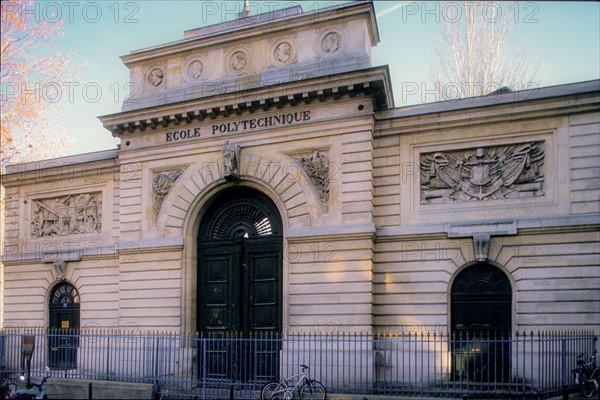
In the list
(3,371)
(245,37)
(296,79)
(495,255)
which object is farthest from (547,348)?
(3,371)

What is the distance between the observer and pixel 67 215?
82.0 ft

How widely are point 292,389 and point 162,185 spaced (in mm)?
8971

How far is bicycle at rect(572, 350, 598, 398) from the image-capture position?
1518 cm

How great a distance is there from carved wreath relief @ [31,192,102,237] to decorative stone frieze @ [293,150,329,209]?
8.79 m

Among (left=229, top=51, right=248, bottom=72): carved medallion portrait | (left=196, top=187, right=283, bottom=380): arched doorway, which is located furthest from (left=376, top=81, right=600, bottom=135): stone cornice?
(left=229, top=51, right=248, bottom=72): carved medallion portrait

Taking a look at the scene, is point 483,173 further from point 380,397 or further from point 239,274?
point 239,274

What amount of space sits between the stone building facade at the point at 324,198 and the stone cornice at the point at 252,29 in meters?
0.05

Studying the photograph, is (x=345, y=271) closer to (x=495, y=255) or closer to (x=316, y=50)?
(x=495, y=255)

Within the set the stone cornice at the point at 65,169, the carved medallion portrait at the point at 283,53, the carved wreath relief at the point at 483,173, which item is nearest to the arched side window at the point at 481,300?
the carved wreath relief at the point at 483,173

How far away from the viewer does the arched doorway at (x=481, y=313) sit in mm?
17906

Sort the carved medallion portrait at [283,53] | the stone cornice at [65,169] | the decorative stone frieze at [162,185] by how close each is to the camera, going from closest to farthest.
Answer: the carved medallion portrait at [283,53] → the decorative stone frieze at [162,185] → the stone cornice at [65,169]

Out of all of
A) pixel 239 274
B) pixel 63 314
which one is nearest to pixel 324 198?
pixel 239 274

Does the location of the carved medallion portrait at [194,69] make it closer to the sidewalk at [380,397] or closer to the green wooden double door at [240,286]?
the green wooden double door at [240,286]

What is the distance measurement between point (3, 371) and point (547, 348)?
15392 millimetres
